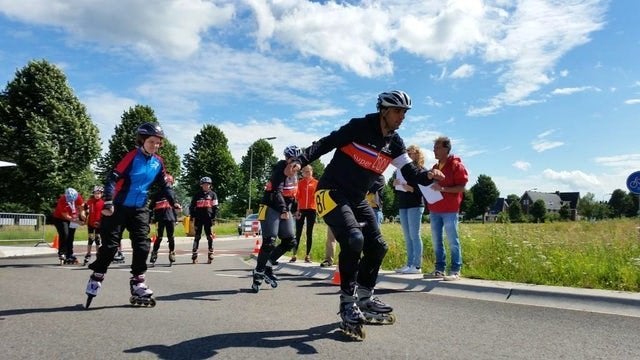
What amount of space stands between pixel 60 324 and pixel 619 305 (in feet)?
19.6

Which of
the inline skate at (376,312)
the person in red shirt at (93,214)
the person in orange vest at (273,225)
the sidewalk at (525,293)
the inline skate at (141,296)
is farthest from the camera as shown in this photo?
the person in red shirt at (93,214)

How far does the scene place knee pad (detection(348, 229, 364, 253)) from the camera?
15.6 feet

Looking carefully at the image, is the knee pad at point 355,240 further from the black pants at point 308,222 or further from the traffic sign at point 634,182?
the traffic sign at point 634,182

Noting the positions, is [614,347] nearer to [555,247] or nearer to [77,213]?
[555,247]

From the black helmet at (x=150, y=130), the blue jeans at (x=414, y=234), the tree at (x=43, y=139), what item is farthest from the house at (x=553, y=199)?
the black helmet at (x=150, y=130)

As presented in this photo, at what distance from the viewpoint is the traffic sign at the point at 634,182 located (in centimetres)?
1177

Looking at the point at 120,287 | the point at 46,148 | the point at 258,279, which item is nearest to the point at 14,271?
the point at 120,287

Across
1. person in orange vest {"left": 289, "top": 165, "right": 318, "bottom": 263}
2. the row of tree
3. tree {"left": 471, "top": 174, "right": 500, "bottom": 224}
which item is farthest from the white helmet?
tree {"left": 471, "top": 174, "right": 500, "bottom": 224}

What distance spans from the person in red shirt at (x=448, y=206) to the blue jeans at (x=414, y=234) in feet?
1.64

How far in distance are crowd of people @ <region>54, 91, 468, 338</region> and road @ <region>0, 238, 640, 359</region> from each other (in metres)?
0.42

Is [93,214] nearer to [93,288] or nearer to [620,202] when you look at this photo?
[93,288]

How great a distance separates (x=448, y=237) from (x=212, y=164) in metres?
66.0

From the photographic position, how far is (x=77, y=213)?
40.1 ft

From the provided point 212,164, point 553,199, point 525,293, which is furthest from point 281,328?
point 553,199
